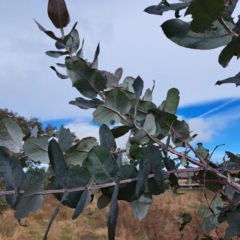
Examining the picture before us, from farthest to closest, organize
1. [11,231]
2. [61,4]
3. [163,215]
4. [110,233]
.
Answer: [163,215], [11,231], [61,4], [110,233]

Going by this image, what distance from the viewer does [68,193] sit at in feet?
1.45

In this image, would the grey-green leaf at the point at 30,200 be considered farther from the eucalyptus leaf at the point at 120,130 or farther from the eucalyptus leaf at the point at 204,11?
the eucalyptus leaf at the point at 204,11

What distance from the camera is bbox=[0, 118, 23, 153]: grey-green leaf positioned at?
595mm

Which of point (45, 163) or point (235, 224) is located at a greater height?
point (45, 163)

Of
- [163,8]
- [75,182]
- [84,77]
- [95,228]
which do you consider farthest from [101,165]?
[95,228]

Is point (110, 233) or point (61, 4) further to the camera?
point (61, 4)

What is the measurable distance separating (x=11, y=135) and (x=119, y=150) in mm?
228

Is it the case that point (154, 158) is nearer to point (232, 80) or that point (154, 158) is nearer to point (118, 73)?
point (232, 80)

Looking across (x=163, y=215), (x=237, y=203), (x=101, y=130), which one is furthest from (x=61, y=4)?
(x=163, y=215)

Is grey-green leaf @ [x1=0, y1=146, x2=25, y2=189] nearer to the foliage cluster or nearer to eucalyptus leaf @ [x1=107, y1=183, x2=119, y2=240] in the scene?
the foliage cluster

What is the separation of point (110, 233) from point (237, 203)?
261mm

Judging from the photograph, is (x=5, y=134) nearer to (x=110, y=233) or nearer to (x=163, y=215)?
(x=110, y=233)

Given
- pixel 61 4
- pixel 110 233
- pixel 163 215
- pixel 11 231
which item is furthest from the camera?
pixel 163 215

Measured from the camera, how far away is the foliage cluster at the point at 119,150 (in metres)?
0.44
